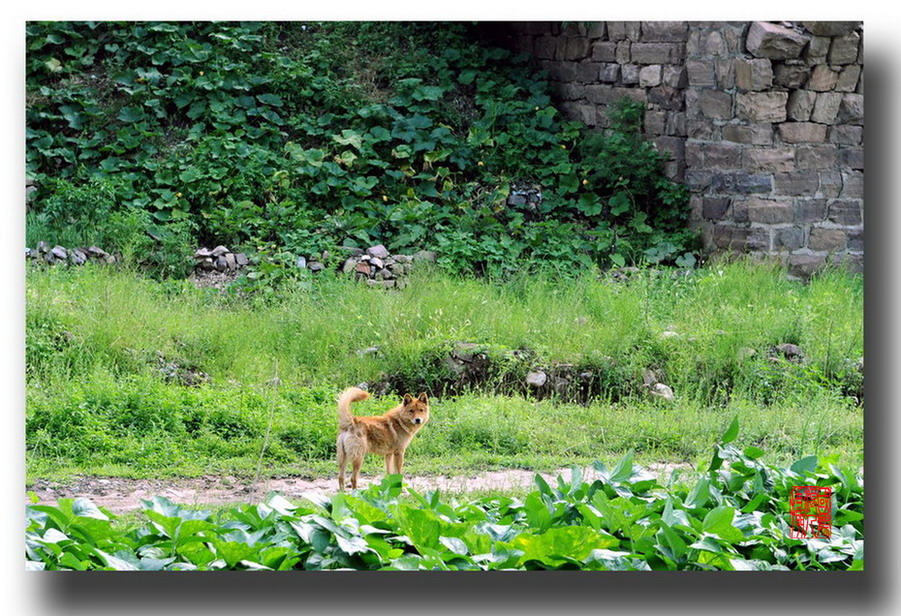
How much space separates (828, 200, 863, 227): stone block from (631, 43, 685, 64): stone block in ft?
6.61

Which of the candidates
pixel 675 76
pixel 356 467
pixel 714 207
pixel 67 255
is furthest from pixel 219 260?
pixel 675 76

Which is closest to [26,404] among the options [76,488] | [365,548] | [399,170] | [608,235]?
[76,488]

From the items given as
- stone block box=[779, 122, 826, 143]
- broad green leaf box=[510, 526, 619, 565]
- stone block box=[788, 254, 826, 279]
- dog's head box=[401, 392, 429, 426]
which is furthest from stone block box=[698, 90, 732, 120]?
broad green leaf box=[510, 526, 619, 565]

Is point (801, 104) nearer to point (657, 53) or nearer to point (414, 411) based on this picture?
point (657, 53)

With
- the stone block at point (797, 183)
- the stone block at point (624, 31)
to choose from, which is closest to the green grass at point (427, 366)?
the stone block at point (797, 183)

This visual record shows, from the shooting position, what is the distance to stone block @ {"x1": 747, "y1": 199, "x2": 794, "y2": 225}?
5.57m

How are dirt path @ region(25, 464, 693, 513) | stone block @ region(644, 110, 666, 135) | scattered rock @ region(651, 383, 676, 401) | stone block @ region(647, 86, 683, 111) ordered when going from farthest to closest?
stone block @ region(647, 86, 683, 111) < stone block @ region(644, 110, 666, 135) < scattered rock @ region(651, 383, 676, 401) < dirt path @ region(25, 464, 693, 513)

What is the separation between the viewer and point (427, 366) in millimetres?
Answer: 4785

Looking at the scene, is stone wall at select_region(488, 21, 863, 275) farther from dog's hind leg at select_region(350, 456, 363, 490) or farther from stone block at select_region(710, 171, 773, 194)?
dog's hind leg at select_region(350, 456, 363, 490)

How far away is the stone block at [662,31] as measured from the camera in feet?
23.1

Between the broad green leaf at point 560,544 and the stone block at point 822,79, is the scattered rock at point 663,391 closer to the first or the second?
the broad green leaf at point 560,544

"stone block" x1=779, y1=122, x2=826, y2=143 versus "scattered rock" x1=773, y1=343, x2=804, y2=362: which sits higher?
"stone block" x1=779, y1=122, x2=826, y2=143

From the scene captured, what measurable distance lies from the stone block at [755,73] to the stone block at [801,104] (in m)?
0.16

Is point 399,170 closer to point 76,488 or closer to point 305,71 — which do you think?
point 305,71
